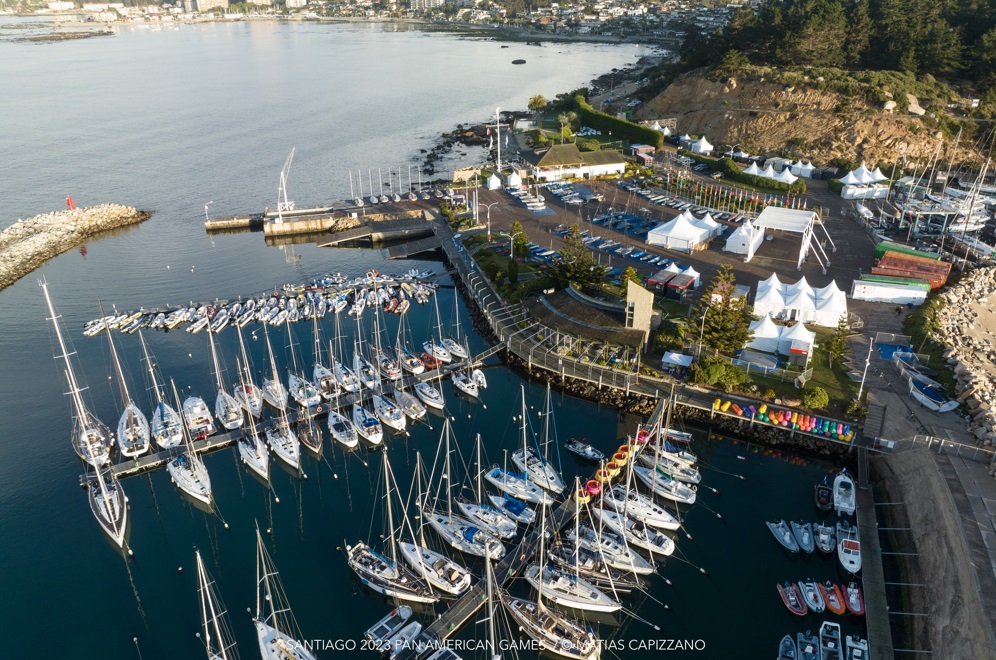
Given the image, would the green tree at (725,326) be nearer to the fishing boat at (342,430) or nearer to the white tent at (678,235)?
the white tent at (678,235)

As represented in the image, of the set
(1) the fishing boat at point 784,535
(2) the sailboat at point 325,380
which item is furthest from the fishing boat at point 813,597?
(2) the sailboat at point 325,380

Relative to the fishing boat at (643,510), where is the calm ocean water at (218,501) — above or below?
below

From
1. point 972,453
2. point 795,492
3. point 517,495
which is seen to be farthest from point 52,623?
point 972,453

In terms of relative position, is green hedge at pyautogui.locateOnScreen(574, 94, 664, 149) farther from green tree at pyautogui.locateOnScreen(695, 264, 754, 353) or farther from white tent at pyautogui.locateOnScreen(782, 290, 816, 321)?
green tree at pyautogui.locateOnScreen(695, 264, 754, 353)

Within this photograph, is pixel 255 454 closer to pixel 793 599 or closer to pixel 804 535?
pixel 793 599

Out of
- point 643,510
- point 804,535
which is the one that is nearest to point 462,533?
point 643,510

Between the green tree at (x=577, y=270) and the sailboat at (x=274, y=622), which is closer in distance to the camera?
the sailboat at (x=274, y=622)
